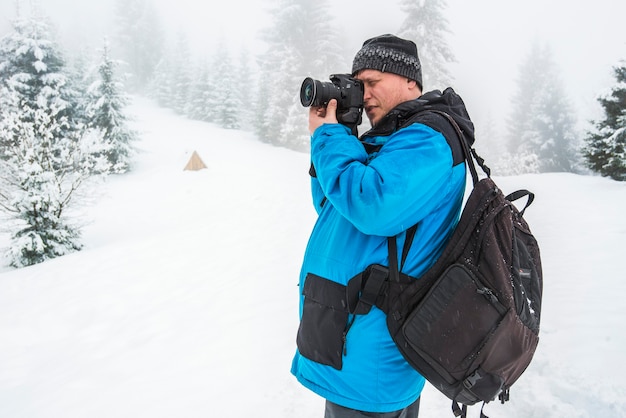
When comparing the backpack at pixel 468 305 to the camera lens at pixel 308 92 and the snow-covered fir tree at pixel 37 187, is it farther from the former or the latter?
→ the snow-covered fir tree at pixel 37 187

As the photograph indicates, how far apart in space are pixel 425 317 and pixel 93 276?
21.5 ft

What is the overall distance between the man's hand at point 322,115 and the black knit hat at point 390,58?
0.29 m

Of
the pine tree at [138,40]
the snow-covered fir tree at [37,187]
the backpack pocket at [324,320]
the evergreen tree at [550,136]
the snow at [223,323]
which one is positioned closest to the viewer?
the backpack pocket at [324,320]

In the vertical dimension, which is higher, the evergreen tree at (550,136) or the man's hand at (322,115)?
the man's hand at (322,115)

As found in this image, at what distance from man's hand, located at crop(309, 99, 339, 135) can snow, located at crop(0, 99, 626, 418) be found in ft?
7.56

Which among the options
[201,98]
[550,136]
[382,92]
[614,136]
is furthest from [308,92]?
[201,98]

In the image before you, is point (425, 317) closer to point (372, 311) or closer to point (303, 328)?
point (372, 311)

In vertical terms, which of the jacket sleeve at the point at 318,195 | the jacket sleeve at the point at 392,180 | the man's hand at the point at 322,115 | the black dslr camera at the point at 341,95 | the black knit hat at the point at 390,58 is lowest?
the jacket sleeve at the point at 318,195

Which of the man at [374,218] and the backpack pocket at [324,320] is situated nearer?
the man at [374,218]

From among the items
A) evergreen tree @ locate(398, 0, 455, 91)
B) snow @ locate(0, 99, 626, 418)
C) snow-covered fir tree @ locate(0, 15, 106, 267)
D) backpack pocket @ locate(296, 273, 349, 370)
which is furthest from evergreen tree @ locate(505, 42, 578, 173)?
backpack pocket @ locate(296, 273, 349, 370)

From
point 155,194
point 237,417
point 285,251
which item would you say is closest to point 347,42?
point 155,194

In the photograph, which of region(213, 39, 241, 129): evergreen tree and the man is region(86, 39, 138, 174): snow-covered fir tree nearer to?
region(213, 39, 241, 129): evergreen tree

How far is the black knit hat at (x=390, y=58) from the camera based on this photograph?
1.62m

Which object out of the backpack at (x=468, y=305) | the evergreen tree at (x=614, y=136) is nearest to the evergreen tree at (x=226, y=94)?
the evergreen tree at (x=614, y=136)
